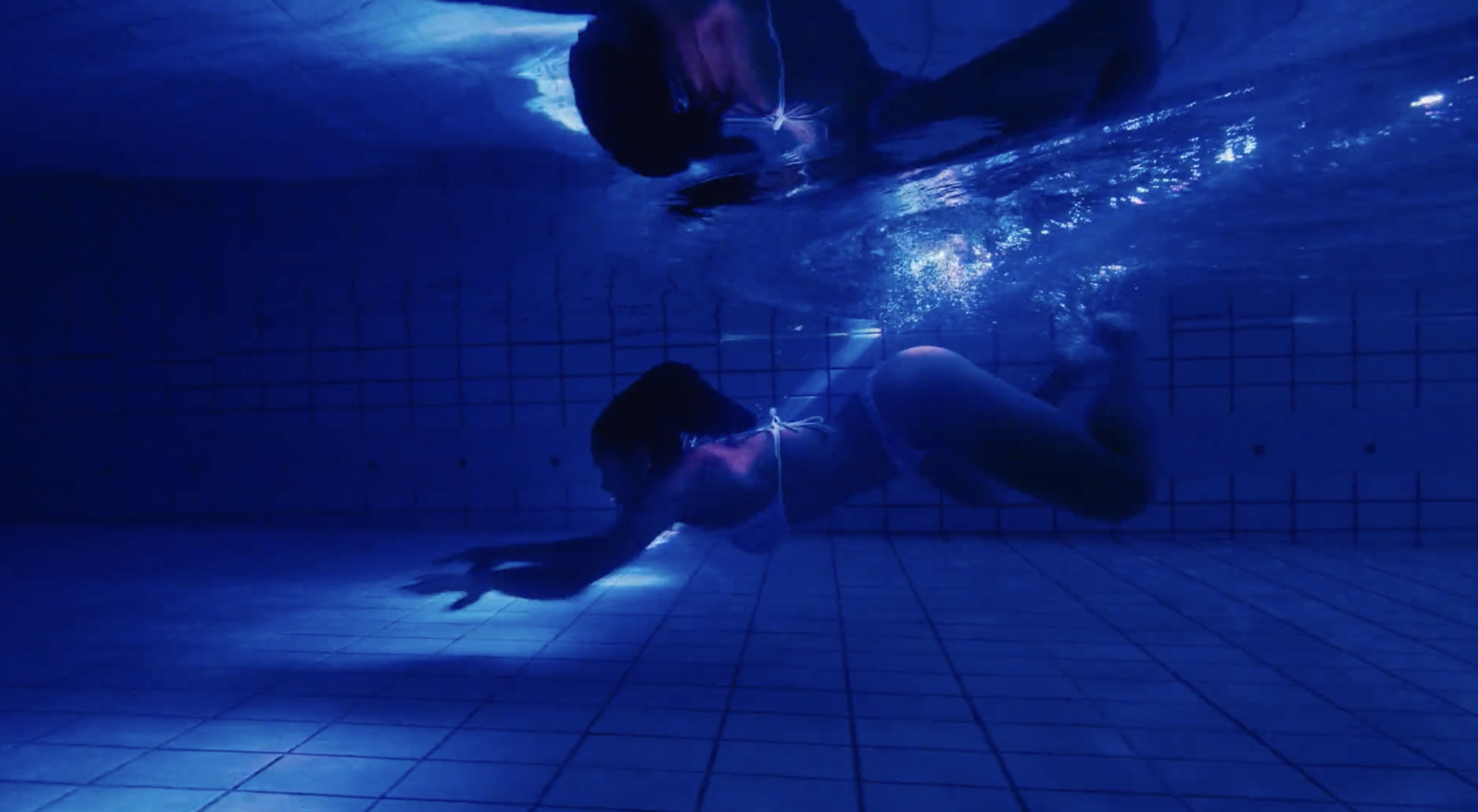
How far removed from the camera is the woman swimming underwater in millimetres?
3912

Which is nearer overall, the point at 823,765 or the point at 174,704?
the point at 823,765

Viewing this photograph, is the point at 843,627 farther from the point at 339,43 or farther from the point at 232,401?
the point at 232,401

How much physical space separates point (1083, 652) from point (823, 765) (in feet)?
6.72

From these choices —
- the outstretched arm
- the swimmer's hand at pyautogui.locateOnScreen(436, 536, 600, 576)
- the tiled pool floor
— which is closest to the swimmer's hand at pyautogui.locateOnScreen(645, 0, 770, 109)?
the outstretched arm

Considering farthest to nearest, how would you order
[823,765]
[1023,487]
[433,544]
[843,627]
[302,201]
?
1. [433,544]
2. [302,201]
3. [843,627]
4. [1023,487]
5. [823,765]

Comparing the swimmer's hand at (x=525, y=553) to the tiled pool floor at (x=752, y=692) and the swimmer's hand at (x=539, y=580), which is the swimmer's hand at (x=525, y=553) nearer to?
the swimmer's hand at (x=539, y=580)

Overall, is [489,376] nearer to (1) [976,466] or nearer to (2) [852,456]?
(2) [852,456]

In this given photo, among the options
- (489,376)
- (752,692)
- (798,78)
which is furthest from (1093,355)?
(489,376)

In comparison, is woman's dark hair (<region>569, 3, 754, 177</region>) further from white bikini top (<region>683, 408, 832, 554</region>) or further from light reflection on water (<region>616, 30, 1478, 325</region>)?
white bikini top (<region>683, 408, 832, 554</region>)

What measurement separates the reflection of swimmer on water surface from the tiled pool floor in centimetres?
282

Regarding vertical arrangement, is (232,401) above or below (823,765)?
above

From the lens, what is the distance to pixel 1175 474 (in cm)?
762

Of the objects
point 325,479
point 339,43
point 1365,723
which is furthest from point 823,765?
point 325,479

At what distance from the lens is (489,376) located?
329 inches
